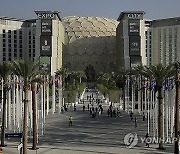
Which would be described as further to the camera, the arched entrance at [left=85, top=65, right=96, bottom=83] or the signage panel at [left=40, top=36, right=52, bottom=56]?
the arched entrance at [left=85, top=65, right=96, bottom=83]

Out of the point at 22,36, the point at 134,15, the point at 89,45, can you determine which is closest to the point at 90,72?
the point at 89,45

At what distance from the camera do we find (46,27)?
12975cm

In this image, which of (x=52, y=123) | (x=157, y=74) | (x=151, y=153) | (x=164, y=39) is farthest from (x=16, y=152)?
(x=164, y=39)

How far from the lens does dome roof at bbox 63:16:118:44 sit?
556ft

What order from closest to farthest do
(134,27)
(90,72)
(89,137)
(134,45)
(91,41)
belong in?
(89,137), (134,45), (134,27), (91,41), (90,72)

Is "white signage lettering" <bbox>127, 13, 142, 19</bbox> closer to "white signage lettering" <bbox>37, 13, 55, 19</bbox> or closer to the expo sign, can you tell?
the expo sign

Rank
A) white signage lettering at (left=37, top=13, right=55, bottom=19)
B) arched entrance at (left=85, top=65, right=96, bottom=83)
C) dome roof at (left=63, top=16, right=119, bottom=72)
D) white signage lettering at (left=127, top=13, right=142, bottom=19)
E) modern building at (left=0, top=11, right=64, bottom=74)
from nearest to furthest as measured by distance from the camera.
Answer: white signage lettering at (left=127, top=13, right=142, bottom=19) < white signage lettering at (left=37, top=13, right=55, bottom=19) < modern building at (left=0, top=11, right=64, bottom=74) < dome roof at (left=63, top=16, right=119, bottom=72) < arched entrance at (left=85, top=65, right=96, bottom=83)

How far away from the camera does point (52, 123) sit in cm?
4356

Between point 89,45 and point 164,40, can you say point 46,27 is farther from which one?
point 164,40

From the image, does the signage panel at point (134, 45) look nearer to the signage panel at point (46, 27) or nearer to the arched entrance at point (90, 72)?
the signage panel at point (46, 27)

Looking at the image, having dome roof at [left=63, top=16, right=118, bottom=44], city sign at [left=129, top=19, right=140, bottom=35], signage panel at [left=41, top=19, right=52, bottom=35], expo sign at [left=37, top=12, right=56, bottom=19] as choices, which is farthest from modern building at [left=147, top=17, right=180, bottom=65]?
signage panel at [left=41, top=19, right=52, bottom=35]

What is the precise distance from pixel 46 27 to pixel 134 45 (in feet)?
97.7

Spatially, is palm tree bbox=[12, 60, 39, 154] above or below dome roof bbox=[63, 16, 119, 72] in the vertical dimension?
below

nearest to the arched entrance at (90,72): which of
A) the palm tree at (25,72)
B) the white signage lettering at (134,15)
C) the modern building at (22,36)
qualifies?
the modern building at (22,36)
